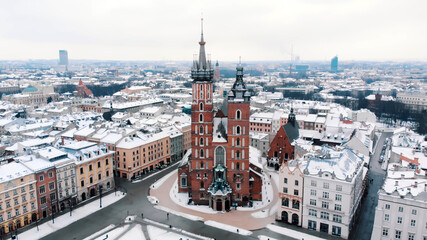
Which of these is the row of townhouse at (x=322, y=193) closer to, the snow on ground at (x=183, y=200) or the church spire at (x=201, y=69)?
the snow on ground at (x=183, y=200)

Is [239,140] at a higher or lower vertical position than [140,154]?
higher

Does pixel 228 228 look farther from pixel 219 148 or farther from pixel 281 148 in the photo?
pixel 281 148

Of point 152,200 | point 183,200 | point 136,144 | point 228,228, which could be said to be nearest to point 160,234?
point 228,228

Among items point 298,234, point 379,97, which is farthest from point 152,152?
point 379,97

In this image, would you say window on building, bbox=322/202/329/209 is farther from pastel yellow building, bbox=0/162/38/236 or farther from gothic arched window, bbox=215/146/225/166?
pastel yellow building, bbox=0/162/38/236

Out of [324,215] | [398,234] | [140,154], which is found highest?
[140,154]

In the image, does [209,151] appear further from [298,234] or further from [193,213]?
[298,234]
